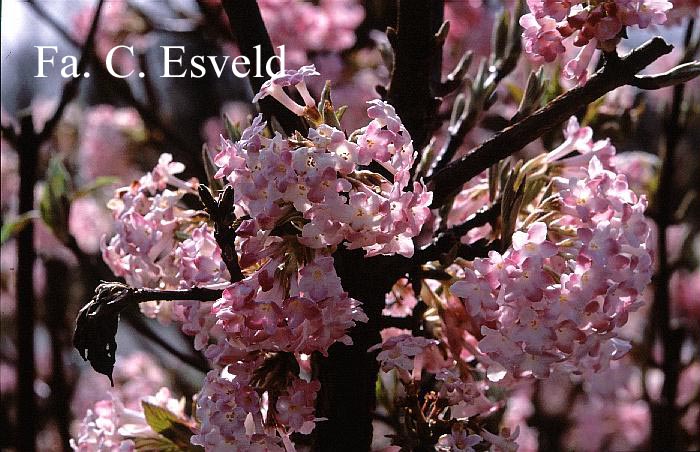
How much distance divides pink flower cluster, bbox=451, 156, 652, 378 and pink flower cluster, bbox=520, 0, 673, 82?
0.12 meters

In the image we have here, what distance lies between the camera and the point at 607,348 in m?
0.92

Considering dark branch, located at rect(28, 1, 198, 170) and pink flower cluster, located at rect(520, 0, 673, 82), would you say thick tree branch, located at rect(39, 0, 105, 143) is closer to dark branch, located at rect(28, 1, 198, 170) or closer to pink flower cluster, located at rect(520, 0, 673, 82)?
dark branch, located at rect(28, 1, 198, 170)

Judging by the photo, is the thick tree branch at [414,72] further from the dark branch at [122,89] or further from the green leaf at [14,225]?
the dark branch at [122,89]

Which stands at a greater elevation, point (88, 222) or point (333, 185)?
point (333, 185)

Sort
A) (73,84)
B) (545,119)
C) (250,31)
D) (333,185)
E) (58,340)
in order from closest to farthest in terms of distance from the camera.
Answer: (333,185) → (545,119) → (250,31) → (73,84) → (58,340)

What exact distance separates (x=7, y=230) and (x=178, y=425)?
19.1 inches

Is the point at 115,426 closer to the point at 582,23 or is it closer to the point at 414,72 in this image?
the point at 414,72

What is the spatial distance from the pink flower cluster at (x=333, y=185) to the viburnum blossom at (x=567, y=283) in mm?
92

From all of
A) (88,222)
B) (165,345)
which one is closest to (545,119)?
(165,345)

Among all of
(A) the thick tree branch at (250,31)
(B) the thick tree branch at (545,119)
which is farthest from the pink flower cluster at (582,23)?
(A) the thick tree branch at (250,31)

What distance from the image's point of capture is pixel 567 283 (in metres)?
0.77

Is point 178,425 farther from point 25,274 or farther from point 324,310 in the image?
point 25,274

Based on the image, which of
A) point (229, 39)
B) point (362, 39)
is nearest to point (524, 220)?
point (229, 39)

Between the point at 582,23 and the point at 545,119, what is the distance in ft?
0.31
